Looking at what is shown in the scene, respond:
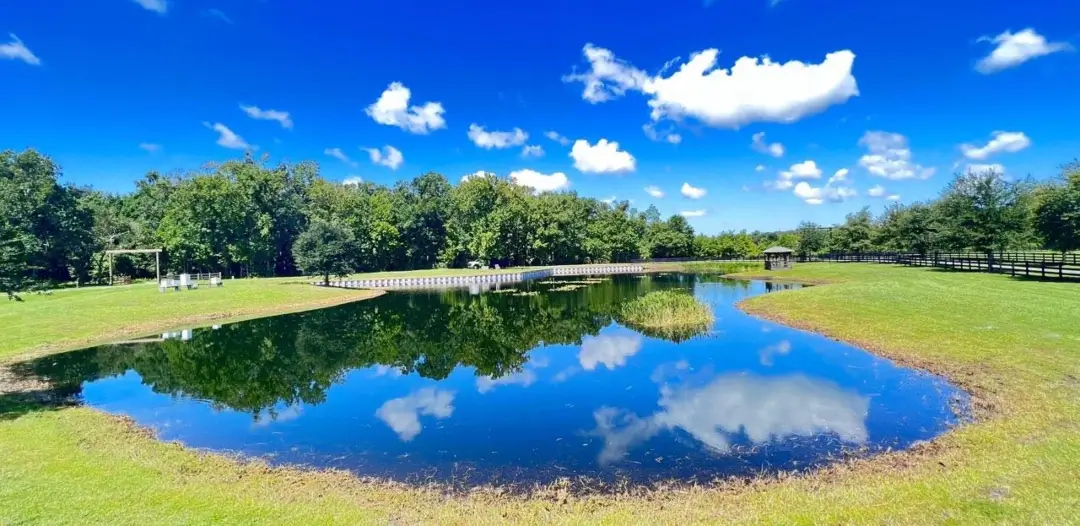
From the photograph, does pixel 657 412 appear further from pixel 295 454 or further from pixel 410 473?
pixel 295 454

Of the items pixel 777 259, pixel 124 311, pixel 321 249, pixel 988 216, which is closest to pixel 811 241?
pixel 777 259

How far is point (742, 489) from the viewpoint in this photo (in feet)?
27.1

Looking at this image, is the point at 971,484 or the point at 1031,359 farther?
the point at 1031,359

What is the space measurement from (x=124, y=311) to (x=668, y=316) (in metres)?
30.7

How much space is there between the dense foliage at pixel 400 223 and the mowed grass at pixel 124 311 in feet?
17.4

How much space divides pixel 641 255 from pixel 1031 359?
88580 millimetres

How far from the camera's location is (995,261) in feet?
133

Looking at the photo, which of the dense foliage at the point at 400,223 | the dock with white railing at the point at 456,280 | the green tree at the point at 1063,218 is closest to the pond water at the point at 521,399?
the dense foliage at the point at 400,223

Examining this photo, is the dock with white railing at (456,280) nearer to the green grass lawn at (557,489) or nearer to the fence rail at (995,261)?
the fence rail at (995,261)

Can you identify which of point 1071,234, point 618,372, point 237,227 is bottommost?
point 618,372

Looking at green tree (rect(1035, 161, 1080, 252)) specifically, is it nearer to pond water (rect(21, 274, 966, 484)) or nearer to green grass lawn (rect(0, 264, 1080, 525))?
pond water (rect(21, 274, 966, 484))

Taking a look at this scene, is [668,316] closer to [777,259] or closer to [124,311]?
Result: [124,311]

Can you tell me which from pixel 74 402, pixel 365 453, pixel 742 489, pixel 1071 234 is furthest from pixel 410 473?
pixel 1071 234

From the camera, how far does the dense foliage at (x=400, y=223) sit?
4444cm
